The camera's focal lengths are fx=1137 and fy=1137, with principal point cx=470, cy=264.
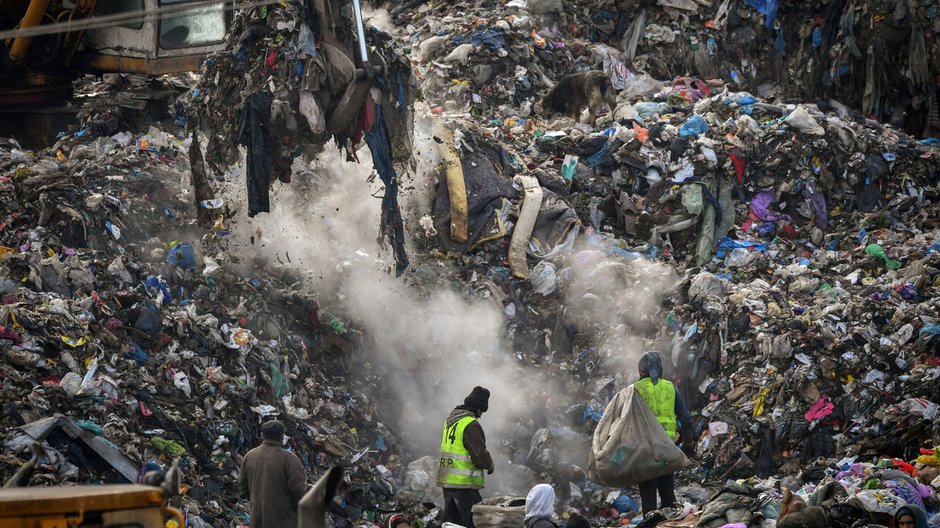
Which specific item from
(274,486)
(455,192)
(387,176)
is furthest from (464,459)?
(455,192)

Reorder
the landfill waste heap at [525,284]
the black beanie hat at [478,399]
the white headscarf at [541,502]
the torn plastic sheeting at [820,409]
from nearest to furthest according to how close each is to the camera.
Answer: the white headscarf at [541,502]
the black beanie hat at [478,399]
the landfill waste heap at [525,284]
the torn plastic sheeting at [820,409]

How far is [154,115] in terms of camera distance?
11469 mm

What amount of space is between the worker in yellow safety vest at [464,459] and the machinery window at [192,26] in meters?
5.70

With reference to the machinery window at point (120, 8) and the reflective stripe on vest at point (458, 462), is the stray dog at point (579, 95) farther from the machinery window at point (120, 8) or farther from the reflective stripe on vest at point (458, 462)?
the reflective stripe on vest at point (458, 462)

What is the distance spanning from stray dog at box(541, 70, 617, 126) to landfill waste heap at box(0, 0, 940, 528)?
301mm

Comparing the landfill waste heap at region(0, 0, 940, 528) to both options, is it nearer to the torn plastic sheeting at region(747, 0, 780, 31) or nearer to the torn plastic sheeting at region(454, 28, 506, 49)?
the torn plastic sheeting at region(454, 28, 506, 49)

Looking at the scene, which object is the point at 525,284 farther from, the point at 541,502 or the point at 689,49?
the point at 689,49

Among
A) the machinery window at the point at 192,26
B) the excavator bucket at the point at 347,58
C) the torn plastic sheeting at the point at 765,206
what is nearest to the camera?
the excavator bucket at the point at 347,58

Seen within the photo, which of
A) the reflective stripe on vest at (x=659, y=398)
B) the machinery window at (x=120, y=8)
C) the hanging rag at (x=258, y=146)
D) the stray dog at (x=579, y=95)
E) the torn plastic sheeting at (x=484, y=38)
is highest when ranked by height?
the torn plastic sheeting at (x=484, y=38)

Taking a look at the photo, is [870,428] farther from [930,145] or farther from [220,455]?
[930,145]

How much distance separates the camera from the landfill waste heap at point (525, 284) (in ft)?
23.4

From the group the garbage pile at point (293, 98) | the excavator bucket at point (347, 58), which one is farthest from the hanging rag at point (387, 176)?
the excavator bucket at point (347, 58)

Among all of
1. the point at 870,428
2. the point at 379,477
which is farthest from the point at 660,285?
the point at 379,477

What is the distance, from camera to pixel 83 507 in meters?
3.41
